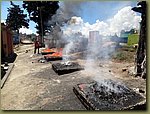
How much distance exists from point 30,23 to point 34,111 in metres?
1.00

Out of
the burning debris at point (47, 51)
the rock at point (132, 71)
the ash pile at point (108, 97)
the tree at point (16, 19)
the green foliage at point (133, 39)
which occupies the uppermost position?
the tree at point (16, 19)

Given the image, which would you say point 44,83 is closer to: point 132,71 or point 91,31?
point 91,31

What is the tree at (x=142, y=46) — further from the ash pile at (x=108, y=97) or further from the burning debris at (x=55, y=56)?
the burning debris at (x=55, y=56)

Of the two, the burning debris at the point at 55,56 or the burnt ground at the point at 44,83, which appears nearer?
the burnt ground at the point at 44,83

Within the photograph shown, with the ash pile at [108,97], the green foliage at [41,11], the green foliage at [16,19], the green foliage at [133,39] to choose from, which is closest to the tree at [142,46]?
the green foliage at [133,39]

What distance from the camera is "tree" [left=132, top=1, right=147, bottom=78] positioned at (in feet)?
9.10

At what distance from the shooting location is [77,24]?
2959 mm

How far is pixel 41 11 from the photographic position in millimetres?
3127

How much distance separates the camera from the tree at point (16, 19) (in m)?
2.89

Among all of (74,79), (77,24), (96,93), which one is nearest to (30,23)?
(77,24)

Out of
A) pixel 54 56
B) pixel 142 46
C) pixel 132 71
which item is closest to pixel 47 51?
pixel 54 56

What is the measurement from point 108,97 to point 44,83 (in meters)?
0.81

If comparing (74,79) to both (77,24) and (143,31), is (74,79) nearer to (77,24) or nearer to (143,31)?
(77,24)

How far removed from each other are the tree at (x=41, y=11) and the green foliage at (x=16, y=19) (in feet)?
0.27
